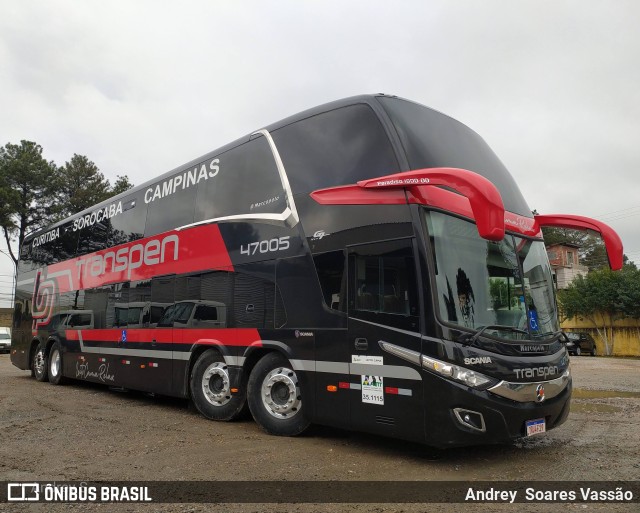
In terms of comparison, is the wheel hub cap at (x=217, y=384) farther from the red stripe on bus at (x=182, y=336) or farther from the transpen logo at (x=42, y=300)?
the transpen logo at (x=42, y=300)

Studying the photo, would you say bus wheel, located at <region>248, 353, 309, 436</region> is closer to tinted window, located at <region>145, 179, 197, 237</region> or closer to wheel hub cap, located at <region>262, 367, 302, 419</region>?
wheel hub cap, located at <region>262, 367, 302, 419</region>

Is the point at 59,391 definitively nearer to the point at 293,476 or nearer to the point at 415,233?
the point at 293,476

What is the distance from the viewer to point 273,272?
744 centimetres

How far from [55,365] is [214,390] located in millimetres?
7449

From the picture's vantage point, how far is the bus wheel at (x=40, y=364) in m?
14.4

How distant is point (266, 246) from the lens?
761cm

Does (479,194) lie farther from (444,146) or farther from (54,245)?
(54,245)

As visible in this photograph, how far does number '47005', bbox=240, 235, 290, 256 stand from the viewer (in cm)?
735

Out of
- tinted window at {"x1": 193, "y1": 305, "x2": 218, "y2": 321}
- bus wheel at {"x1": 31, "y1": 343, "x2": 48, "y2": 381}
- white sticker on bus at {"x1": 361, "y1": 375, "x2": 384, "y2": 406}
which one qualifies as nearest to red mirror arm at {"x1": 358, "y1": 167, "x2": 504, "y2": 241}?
white sticker on bus at {"x1": 361, "y1": 375, "x2": 384, "y2": 406}

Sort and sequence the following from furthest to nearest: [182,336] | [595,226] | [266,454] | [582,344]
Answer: [582,344], [182,336], [595,226], [266,454]

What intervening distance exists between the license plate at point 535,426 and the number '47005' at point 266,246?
3.62 m

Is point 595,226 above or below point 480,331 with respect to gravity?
above

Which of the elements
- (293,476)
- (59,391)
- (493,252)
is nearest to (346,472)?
(293,476)

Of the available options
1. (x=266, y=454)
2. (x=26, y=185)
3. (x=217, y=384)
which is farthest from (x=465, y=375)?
(x=26, y=185)
